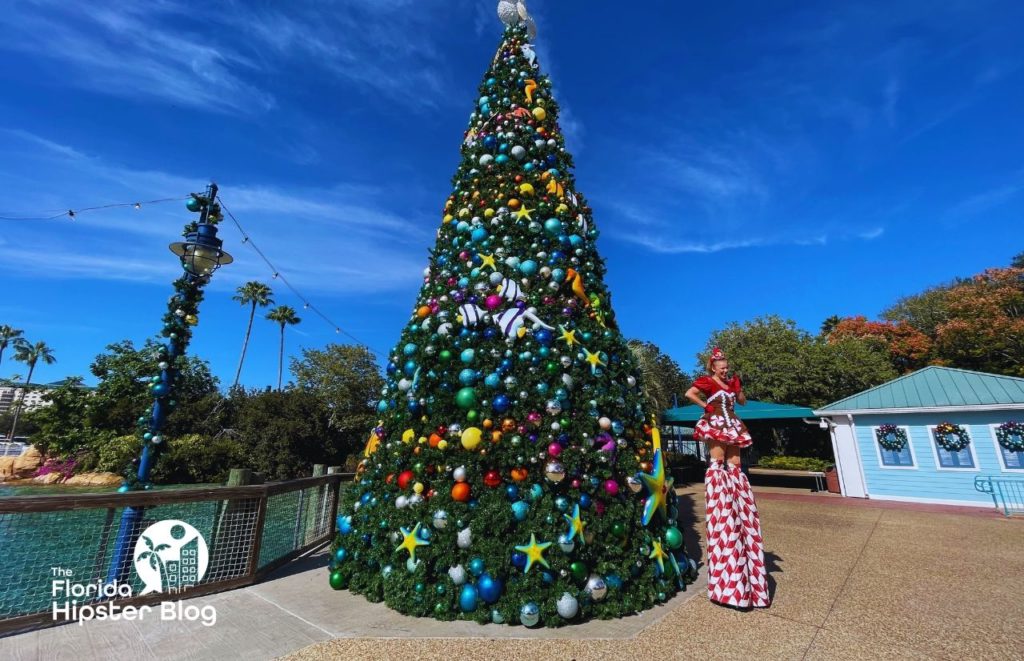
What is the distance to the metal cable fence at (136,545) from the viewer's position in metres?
3.11

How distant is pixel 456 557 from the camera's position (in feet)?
11.1

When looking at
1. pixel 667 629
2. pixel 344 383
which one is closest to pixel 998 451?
A: pixel 667 629

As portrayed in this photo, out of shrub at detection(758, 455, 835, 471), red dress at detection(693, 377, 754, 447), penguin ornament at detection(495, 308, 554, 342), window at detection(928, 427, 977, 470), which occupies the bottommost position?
shrub at detection(758, 455, 835, 471)

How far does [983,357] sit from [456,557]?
99.4 feet

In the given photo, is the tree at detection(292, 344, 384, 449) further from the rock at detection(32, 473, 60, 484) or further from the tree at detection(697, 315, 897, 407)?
the tree at detection(697, 315, 897, 407)

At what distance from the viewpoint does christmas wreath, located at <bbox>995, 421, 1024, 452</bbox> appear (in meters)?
9.26

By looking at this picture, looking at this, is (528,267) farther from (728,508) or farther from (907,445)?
(907,445)

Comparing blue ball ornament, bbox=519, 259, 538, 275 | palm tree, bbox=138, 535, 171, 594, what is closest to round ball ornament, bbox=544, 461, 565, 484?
blue ball ornament, bbox=519, 259, 538, 275

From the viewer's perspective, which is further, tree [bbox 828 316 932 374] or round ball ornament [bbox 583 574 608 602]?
tree [bbox 828 316 932 374]

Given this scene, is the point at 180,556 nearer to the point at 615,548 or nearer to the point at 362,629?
the point at 362,629

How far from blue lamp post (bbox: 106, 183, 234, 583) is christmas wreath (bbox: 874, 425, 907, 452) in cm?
1534

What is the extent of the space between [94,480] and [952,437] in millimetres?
29813

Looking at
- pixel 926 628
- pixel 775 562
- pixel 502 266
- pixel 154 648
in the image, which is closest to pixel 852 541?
pixel 775 562

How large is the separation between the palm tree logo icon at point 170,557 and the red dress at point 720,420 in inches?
195
